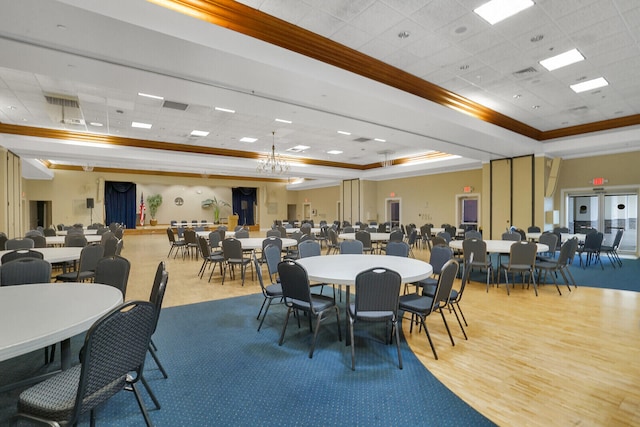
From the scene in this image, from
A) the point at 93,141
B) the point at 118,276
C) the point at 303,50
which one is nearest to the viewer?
the point at 118,276

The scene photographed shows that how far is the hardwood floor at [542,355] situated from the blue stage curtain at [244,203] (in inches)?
745

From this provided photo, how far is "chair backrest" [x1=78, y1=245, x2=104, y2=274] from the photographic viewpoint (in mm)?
4643

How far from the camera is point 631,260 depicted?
915 centimetres

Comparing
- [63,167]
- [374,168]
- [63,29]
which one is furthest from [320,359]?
[63,167]

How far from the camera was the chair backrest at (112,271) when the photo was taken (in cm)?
339

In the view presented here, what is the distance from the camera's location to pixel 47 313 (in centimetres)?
199

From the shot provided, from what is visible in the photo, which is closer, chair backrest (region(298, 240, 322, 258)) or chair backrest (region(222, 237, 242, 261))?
chair backrest (region(298, 240, 322, 258))

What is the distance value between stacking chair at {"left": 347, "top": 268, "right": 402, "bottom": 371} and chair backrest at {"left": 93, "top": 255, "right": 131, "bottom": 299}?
2419mm

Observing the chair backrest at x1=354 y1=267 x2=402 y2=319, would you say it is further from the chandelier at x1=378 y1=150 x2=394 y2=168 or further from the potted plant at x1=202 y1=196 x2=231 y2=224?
the potted plant at x1=202 y1=196 x2=231 y2=224

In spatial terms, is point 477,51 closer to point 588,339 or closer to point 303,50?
point 303,50

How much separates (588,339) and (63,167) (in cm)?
2103

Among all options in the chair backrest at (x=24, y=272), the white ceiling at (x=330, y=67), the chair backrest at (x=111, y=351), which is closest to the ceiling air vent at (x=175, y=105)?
the white ceiling at (x=330, y=67)

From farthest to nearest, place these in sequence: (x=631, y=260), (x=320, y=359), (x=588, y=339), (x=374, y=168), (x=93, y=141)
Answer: (x=374, y=168) < (x=93, y=141) < (x=631, y=260) < (x=588, y=339) < (x=320, y=359)

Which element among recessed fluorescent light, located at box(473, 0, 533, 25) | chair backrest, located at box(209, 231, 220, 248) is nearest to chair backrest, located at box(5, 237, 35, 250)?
chair backrest, located at box(209, 231, 220, 248)
